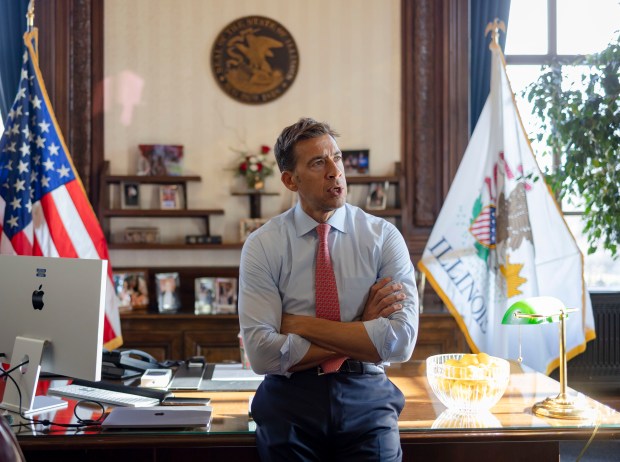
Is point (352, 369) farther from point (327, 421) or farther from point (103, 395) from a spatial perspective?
point (103, 395)

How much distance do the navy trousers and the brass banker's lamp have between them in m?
0.45

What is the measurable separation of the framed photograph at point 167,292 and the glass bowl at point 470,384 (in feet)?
9.82

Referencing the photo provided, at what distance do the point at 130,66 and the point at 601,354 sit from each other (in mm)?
3773

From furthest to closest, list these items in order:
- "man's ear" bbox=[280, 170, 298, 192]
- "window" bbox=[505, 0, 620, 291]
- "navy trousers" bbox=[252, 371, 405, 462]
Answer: "window" bbox=[505, 0, 620, 291] < "man's ear" bbox=[280, 170, 298, 192] < "navy trousers" bbox=[252, 371, 405, 462]

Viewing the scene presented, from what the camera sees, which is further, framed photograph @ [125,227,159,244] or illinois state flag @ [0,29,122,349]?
framed photograph @ [125,227,159,244]

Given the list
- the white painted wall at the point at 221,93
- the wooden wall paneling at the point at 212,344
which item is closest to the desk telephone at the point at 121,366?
the wooden wall paneling at the point at 212,344

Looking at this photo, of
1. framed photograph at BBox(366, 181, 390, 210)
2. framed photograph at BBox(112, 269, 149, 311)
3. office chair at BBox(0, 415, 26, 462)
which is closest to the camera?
office chair at BBox(0, 415, 26, 462)

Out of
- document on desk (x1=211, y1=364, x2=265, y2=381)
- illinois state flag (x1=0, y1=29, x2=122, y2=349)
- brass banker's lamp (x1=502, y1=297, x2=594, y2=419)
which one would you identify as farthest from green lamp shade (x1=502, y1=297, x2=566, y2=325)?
illinois state flag (x1=0, y1=29, x2=122, y2=349)

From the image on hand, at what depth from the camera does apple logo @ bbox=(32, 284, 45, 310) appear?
2.26 m

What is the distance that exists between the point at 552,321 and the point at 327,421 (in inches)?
28.5

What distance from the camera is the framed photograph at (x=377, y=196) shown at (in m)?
5.13

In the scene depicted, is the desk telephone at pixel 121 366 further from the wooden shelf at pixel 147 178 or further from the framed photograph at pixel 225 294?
the wooden shelf at pixel 147 178

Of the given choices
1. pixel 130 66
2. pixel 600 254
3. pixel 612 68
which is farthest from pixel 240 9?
pixel 600 254

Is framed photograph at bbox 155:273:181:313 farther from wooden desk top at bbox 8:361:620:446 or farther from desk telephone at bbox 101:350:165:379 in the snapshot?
wooden desk top at bbox 8:361:620:446
